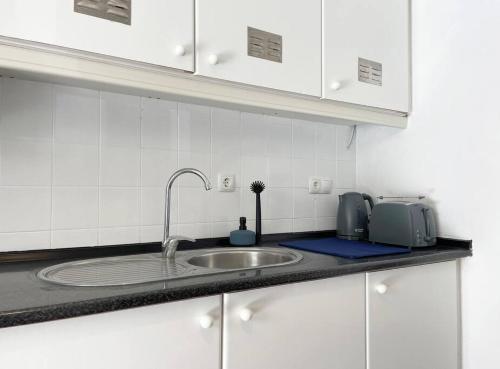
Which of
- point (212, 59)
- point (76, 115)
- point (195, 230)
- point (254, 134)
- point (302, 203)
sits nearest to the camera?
point (212, 59)

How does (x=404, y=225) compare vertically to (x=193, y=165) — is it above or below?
below

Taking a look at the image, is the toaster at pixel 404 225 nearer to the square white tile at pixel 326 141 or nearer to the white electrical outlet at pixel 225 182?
the square white tile at pixel 326 141

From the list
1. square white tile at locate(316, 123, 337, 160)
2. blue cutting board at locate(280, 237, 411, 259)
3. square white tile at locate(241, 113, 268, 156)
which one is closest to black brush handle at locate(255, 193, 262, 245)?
blue cutting board at locate(280, 237, 411, 259)

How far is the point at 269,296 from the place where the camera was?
3.42ft

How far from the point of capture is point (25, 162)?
48.1 inches

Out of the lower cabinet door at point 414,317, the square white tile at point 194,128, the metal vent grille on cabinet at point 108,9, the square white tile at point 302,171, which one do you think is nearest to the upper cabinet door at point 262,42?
the metal vent grille on cabinet at point 108,9

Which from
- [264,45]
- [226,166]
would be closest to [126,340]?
[226,166]

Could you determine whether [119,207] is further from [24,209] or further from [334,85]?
[334,85]

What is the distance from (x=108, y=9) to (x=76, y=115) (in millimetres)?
415

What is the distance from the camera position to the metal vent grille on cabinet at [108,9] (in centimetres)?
102

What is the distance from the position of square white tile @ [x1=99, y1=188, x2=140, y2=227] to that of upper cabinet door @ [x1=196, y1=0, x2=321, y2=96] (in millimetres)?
525

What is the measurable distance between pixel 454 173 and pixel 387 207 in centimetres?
32

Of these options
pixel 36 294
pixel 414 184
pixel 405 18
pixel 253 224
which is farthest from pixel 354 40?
pixel 36 294

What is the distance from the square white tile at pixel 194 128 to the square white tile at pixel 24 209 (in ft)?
1.73
